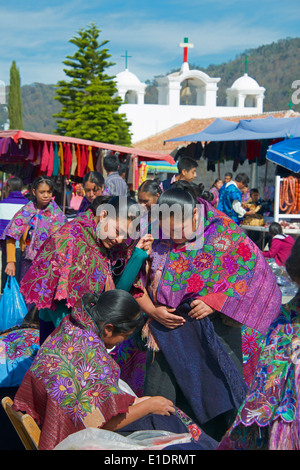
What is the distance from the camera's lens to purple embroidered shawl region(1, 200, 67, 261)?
16.0 feet

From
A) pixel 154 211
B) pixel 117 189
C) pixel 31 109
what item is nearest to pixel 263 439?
pixel 154 211

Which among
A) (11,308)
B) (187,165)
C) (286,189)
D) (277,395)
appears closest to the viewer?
(277,395)

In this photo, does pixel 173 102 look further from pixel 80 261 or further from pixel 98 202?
pixel 80 261

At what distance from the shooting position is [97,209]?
3.18m

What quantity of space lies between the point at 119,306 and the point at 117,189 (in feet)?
12.4

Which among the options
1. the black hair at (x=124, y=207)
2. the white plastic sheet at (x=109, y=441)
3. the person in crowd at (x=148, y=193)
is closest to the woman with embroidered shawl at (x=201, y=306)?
the black hair at (x=124, y=207)

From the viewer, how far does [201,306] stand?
2842 millimetres

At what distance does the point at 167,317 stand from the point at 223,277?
344mm

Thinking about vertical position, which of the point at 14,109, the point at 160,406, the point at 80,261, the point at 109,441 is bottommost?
the point at 160,406

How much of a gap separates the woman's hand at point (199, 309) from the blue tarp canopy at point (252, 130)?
27.0 feet

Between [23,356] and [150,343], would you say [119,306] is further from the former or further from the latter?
[23,356]

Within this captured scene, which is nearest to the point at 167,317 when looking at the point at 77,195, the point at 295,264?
the point at 295,264

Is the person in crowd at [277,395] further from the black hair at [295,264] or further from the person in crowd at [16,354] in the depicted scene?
the person in crowd at [16,354]

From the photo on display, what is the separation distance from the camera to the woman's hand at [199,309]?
284 cm
